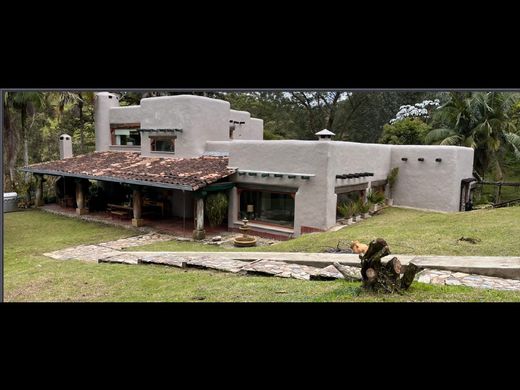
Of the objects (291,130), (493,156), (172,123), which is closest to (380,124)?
(291,130)

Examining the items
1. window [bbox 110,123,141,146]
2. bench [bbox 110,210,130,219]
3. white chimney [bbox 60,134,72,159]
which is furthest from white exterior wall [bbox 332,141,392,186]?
white chimney [bbox 60,134,72,159]

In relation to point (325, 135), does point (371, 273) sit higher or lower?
lower

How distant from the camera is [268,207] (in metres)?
14.6

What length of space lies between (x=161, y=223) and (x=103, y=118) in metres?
7.76

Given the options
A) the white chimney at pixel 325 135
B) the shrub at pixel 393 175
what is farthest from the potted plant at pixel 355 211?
the shrub at pixel 393 175

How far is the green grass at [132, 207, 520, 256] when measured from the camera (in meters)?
9.20

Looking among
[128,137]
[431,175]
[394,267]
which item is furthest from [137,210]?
[394,267]

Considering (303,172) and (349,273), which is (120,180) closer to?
(303,172)

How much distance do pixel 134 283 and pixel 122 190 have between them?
12.6m

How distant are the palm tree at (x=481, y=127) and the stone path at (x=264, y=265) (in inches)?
545

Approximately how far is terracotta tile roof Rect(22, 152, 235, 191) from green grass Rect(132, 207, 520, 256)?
2.19 m

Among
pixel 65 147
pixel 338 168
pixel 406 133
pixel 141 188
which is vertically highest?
pixel 406 133

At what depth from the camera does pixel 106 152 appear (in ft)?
68.0

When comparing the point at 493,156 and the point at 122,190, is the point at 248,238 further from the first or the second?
the point at 493,156
